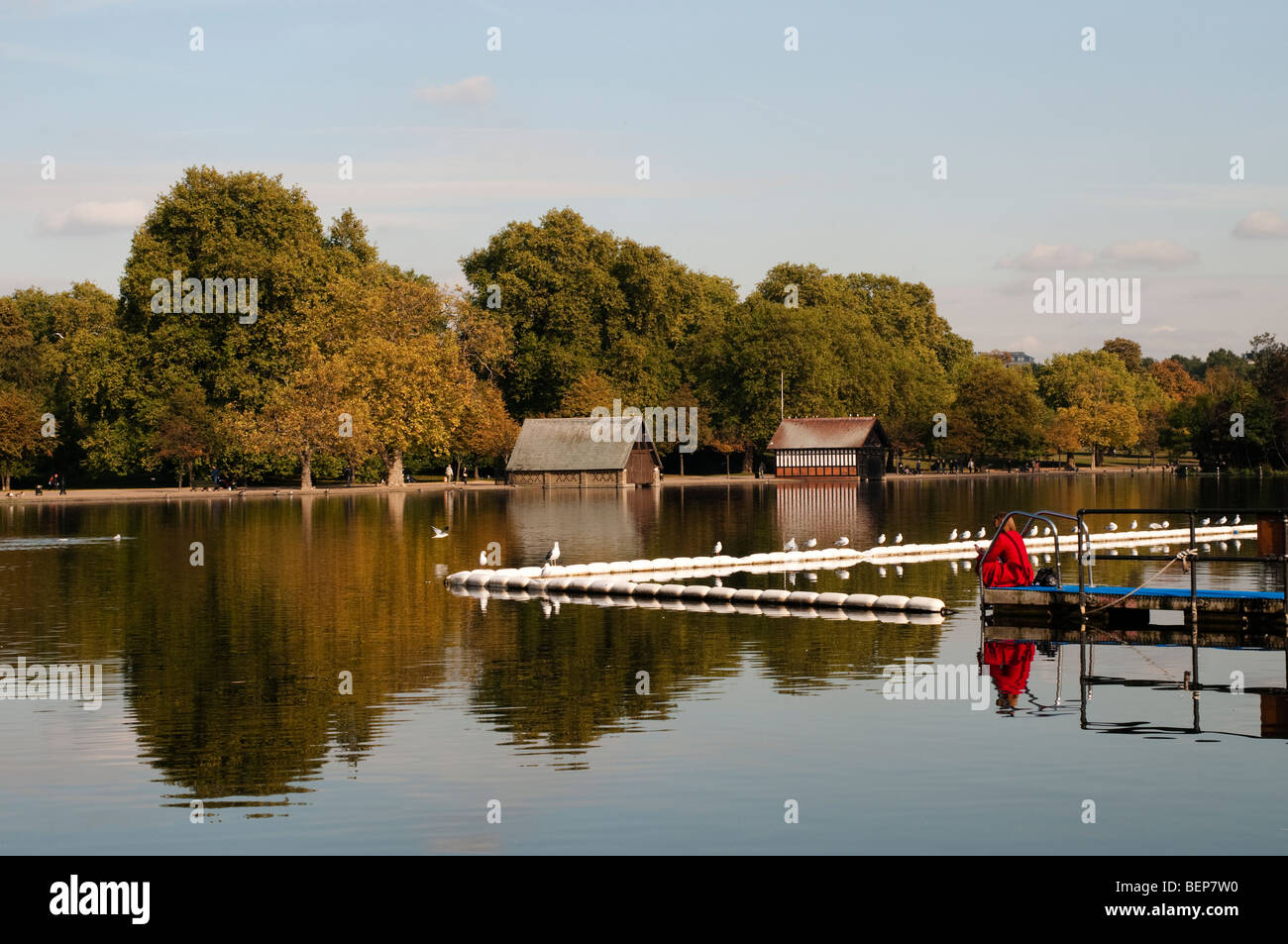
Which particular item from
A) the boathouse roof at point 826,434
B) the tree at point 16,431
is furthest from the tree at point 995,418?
the tree at point 16,431

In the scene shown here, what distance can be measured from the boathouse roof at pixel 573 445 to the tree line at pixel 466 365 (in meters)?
2.80

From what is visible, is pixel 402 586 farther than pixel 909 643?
Yes

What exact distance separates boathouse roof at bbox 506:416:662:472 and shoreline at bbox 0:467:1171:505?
99.2 inches

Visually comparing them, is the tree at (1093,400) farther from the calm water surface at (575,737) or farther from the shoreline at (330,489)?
the calm water surface at (575,737)

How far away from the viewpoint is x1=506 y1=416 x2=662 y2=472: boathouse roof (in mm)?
114125

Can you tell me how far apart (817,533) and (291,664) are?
33.5 metres

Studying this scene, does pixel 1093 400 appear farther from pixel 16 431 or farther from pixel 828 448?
pixel 16 431

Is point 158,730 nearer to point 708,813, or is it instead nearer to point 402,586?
point 708,813

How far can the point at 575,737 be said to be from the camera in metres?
18.2

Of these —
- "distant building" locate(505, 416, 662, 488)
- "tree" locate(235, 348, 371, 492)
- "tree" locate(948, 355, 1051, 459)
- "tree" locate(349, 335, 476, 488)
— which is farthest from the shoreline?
"tree" locate(349, 335, 476, 488)
